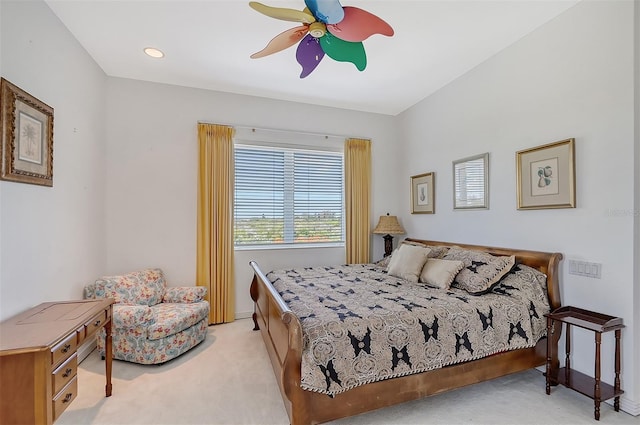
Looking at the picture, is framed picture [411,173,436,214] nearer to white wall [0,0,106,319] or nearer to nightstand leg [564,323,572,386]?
nightstand leg [564,323,572,386]

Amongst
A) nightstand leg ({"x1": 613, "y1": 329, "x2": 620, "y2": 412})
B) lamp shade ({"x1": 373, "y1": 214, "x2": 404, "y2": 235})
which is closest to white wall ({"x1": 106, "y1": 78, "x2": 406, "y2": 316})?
lamp shade ({"x1": 373, "y1": 214, "x2": 404, "y2": 235})

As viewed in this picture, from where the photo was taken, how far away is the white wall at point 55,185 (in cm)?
192

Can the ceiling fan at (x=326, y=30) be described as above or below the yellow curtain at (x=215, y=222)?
above

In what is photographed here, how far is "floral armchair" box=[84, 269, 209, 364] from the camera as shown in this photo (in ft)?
8.46

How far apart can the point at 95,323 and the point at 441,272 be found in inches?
111

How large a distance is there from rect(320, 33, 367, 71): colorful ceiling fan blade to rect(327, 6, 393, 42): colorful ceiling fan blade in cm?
7

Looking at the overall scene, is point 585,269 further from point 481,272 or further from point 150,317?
point 150,317

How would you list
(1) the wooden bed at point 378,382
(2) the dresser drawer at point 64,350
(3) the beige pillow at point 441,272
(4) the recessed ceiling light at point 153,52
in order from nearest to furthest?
(2) the dresser drawer at point 64,350, (1) the wooden bed at point 378,382, (3) the beige pillow at point 441,272, (4) the recessed ceiling light at point 153,52

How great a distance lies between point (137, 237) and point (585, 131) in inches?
181

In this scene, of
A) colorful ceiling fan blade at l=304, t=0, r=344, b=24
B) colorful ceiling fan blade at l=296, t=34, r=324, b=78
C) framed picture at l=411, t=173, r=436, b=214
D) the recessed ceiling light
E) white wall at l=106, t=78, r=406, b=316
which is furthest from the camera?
framed picture at l=411, t=173, r=436, b=214

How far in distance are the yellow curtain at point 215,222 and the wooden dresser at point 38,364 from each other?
1.86m

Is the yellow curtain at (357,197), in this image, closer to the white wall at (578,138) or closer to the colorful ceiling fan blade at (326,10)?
the white wall at (578,138)

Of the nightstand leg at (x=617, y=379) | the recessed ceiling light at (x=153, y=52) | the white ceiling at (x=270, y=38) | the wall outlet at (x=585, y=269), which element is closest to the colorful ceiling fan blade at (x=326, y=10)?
the white ceiling at (x=270, y=38)

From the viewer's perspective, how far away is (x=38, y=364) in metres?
1.37
